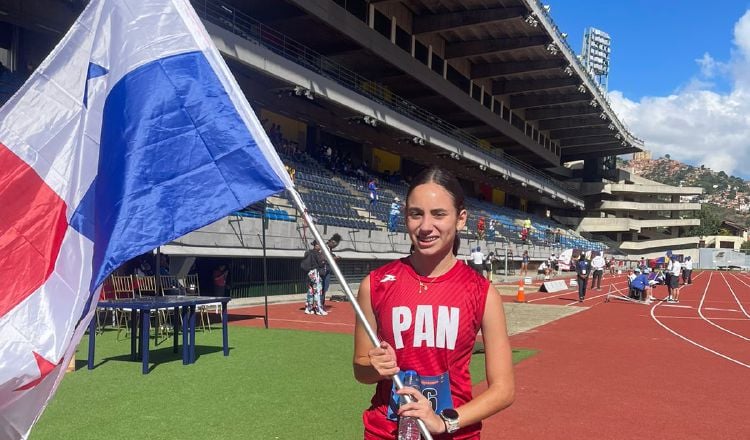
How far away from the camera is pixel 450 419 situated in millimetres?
2133

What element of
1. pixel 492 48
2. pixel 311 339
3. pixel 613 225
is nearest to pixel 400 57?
pixel 492 48

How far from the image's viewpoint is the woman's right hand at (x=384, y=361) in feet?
7.12

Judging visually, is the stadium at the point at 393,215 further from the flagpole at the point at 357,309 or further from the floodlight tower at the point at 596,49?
the floodlight tower at the point at 596,49

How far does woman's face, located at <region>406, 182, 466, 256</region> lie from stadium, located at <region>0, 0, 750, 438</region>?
0.77 m

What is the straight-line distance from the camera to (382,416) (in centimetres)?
236

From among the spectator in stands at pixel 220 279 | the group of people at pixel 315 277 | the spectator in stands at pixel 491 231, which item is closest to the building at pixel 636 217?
the spectator in stands at pixel 491 231

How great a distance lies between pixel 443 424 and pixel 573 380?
7.24 meters

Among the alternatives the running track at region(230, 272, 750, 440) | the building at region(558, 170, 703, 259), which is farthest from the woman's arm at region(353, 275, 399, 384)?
the building at region(558, 170, 703, 259)

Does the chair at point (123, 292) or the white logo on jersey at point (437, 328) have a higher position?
the white logo on jersey at point (437, 328)

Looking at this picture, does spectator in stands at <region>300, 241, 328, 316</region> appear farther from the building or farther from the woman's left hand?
the building

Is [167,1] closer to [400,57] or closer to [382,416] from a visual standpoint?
[382,416]

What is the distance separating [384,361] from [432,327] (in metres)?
0.23

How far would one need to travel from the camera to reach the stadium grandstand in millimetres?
18203

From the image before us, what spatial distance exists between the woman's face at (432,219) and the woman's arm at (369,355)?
298mm
